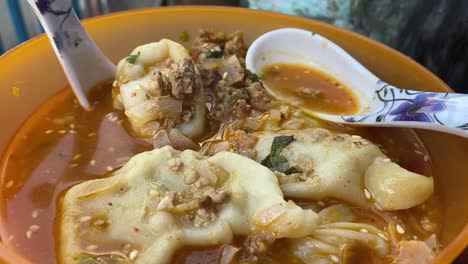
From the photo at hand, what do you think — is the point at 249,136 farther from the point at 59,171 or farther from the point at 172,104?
the point at 59,171

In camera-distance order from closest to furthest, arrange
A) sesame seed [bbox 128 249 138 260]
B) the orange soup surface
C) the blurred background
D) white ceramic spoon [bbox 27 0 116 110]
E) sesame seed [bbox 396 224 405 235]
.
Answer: sesame seed [bbox 128 249 138 260] → sesame seed [bbox 396 224 405 235] → white ceramic spoon [bbox 27 0 116 110] → the orange soup surface → the blurred background

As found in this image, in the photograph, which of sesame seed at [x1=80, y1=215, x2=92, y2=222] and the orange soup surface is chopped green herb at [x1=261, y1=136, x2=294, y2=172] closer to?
the orange soup surface

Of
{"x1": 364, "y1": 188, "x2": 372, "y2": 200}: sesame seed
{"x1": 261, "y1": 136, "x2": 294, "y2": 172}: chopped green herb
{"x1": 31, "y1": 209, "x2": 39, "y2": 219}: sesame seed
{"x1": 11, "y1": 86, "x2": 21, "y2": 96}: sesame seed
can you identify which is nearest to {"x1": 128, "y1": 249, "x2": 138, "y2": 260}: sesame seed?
{"x1": 31, "y1": 209, "x2": 39, "y2": 219}: sesame seed

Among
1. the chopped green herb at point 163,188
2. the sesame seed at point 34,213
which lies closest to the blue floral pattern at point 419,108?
the chopped green herb at point 163,188

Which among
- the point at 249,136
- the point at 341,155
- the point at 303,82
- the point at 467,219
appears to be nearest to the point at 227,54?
the point at 303,82

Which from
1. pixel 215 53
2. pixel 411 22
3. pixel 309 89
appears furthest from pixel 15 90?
pixel 411 22

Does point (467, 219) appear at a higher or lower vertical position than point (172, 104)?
lower
